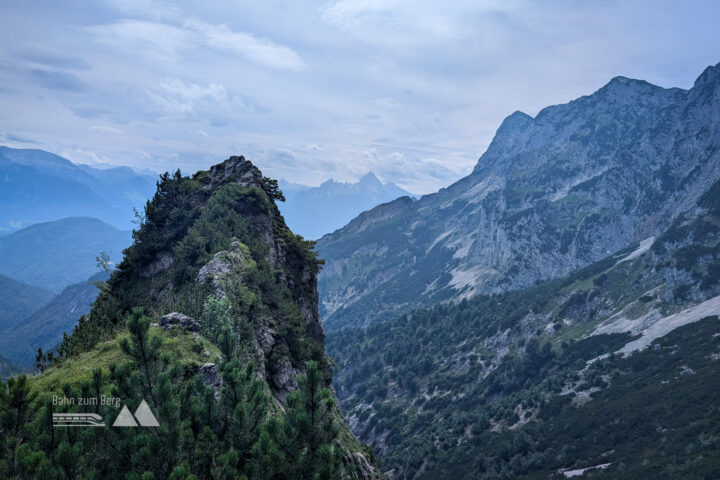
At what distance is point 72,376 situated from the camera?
14.8 m

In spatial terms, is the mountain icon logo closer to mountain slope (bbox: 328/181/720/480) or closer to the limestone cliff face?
the limestone cliff face

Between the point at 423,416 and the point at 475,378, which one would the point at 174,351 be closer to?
the point at 423,416

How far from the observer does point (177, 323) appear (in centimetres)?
2031

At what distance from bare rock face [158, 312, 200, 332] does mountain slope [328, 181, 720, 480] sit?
163 feet

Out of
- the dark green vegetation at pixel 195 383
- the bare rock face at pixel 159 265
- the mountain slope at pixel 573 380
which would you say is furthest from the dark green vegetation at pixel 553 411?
the bare rock face at pixel 159 265

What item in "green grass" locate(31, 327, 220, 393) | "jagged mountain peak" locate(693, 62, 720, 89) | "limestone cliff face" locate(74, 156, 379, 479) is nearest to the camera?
"green grass" locate(31, 327, 220, 393)

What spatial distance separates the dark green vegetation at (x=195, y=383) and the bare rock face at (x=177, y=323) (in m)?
0.51

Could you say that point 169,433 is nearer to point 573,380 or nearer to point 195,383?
point 195,383

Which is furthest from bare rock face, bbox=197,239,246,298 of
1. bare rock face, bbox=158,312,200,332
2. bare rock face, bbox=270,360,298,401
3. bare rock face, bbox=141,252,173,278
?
bare rock face, bbox=141,252,173,278

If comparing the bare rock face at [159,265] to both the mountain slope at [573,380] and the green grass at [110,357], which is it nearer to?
the green grass at [110,357]

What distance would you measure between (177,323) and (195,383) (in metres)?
10.9

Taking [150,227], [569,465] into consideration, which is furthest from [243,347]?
[569,465]

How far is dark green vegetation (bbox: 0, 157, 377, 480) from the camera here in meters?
8.45

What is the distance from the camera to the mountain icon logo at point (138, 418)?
363 inches
